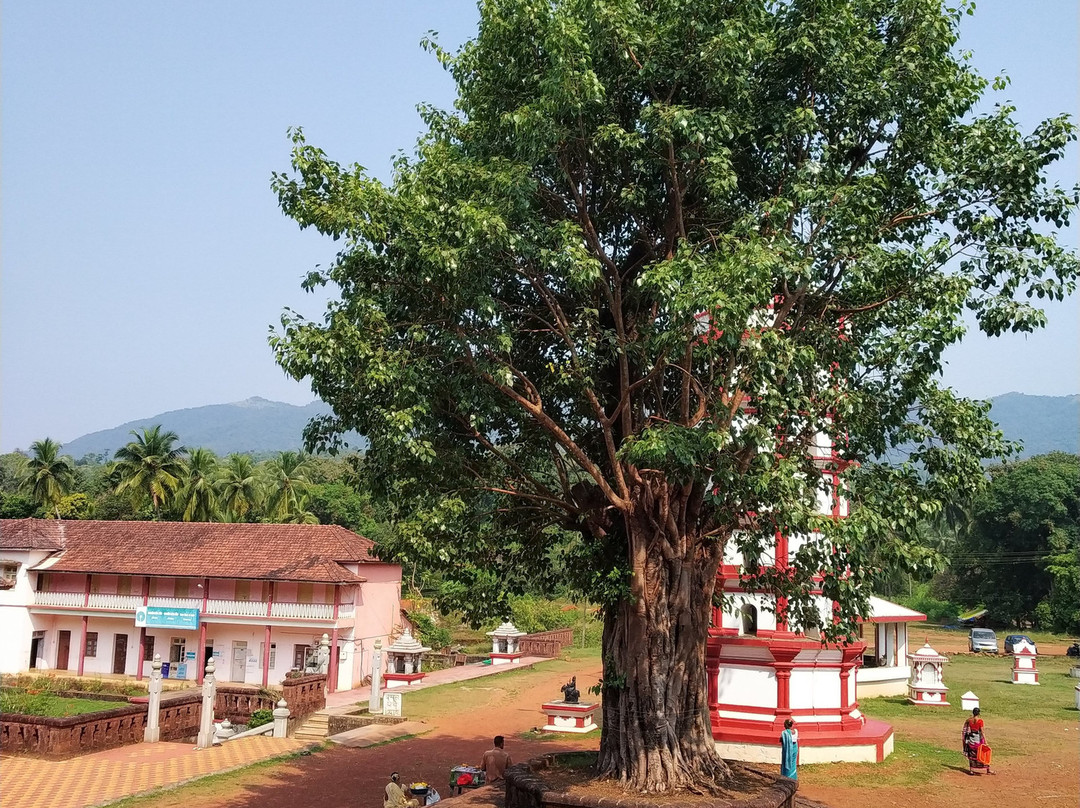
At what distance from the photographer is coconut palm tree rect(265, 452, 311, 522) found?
167ft

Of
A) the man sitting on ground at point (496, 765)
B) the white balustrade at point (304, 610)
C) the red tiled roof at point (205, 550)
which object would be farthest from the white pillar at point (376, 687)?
the man sitting on ground at point (496, 765)

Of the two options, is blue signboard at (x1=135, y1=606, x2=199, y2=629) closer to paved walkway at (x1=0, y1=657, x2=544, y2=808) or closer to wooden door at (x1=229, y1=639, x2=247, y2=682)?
wooden door at (x1=229, y1=639, x2=247, y2=682)

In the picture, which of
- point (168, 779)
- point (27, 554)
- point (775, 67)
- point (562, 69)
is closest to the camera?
point (562, 69)

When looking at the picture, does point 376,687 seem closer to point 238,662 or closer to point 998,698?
point 238,662

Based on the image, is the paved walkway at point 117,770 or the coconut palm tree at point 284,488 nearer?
the paved walkway at point 117,770

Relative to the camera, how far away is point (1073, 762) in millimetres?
17875

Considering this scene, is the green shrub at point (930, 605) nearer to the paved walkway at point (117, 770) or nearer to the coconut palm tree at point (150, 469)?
the coconut palm tree at point (150, 469)

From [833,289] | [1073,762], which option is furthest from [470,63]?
[1073,762]

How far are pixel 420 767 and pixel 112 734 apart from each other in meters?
7.93

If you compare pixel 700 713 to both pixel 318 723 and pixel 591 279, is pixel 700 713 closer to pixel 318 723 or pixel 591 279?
pixel 591 279

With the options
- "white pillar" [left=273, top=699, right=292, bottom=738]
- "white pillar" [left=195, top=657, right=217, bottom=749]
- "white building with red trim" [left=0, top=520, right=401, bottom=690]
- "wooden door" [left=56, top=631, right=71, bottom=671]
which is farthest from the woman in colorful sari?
"wooden door" [left=56, top=631, right=71, bottom=671]

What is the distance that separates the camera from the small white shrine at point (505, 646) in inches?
1438

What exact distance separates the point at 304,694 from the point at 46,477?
109 feet

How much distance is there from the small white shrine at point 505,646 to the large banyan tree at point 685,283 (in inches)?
964
